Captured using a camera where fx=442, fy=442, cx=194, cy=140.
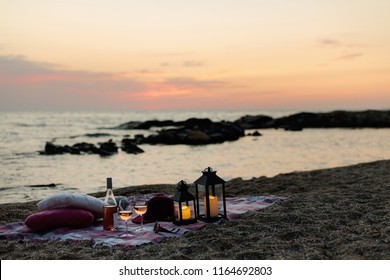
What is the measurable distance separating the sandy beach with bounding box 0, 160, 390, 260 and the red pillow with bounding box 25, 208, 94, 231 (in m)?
0.37

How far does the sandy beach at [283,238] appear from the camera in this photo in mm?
3957

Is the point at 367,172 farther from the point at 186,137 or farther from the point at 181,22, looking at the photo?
the point at 186,137

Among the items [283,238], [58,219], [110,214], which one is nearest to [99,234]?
[110,214]

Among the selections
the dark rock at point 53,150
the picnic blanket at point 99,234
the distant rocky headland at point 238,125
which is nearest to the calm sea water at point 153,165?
the dark rock at point 53,150

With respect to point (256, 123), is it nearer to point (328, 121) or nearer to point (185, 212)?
point (328, 121)

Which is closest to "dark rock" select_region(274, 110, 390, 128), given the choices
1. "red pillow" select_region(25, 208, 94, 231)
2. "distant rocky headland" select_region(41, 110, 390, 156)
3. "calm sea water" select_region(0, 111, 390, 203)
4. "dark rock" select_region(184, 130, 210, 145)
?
"distant rocky headland" select_region(41, 110, 390, 156)

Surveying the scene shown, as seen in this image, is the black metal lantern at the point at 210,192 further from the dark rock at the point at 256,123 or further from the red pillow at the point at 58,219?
→ the dark rock at the point at 256,123

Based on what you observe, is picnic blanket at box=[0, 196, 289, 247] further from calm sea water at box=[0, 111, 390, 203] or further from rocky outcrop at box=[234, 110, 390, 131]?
rocky outcrop at box=[234, 110, 390, 131]

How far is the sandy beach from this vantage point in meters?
3.96

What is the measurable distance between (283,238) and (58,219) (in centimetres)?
251

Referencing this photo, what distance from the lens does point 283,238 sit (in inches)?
175

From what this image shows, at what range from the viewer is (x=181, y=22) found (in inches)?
530
